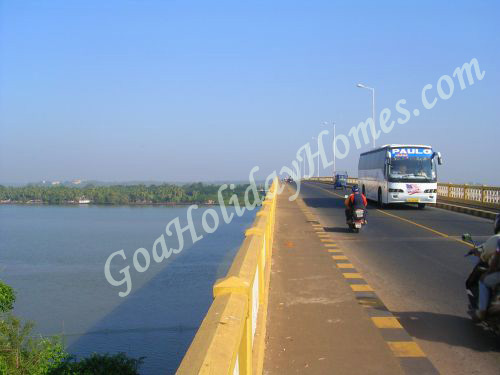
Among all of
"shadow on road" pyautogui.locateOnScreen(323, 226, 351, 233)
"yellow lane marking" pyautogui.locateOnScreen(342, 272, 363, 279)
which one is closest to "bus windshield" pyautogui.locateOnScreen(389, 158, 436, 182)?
"shadow on road" pyautogui.locateOnScreen(323, 226, 351, 233)

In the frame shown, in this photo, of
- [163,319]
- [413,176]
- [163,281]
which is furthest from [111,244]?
[413,176]

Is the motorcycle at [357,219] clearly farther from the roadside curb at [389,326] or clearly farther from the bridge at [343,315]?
the roadside curb at [389,326]

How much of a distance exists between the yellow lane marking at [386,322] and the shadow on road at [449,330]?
87 millimetres

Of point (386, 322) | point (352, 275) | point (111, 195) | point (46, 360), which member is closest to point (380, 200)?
point (46, 360)

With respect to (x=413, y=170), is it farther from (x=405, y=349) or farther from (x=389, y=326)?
(x=405, y=349)

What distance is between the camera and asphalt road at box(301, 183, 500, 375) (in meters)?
5.34

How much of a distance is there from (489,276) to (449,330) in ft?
3.50

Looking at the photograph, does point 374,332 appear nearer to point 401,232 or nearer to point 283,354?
point 283,354

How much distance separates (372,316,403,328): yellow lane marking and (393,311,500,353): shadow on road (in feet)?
0.29

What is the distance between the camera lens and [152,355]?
22.0m

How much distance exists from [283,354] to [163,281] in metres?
28.9

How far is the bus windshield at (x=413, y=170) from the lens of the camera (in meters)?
24.4

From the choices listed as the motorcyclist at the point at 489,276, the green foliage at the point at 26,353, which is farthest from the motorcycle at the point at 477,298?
the green foliage at the point at 26,353

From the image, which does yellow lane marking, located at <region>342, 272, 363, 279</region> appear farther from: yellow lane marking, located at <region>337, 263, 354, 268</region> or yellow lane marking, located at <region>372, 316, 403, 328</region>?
yellow lane marking, located at <region>372, 316, 403, 328</region>
